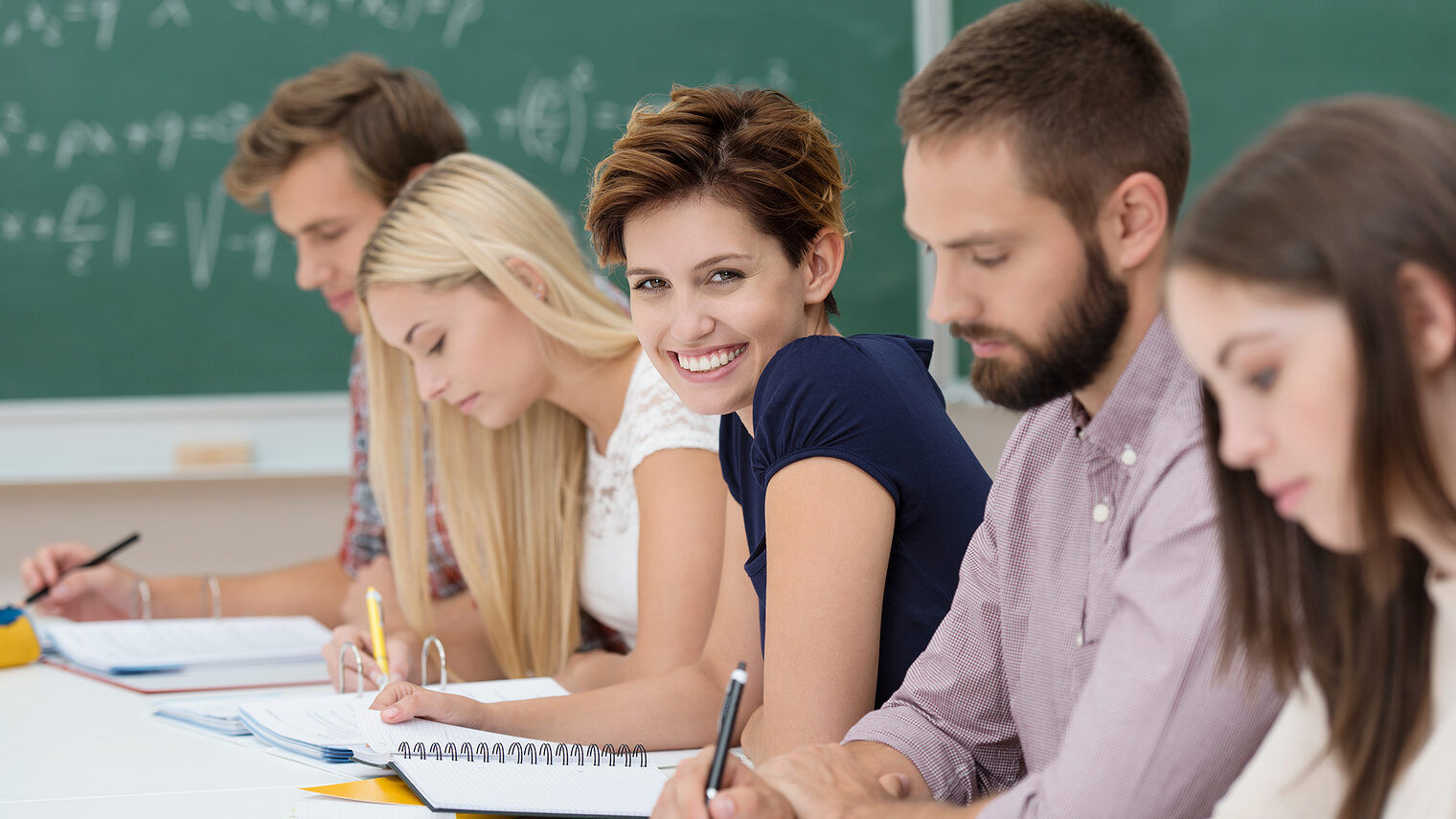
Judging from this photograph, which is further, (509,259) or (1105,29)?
(509,259)

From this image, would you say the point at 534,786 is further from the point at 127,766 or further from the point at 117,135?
the point at 117,135

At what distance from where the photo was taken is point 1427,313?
25.8 inches

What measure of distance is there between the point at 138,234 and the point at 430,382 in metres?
1.56

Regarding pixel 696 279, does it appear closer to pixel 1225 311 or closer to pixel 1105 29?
pixel 1105 29

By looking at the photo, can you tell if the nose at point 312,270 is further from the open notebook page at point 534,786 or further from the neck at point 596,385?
the open notebook page at point 534,786

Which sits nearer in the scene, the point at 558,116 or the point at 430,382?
the point at 430,382

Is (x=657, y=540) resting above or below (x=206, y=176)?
below

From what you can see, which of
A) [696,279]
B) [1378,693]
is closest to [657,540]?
[696,279]

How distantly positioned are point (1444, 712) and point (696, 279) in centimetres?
85

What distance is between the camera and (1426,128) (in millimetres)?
670

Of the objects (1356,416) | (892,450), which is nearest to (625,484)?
(892,450)

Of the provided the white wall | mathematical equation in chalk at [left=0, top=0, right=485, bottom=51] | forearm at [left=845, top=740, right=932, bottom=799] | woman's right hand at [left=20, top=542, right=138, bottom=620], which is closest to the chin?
forearm at [left=845, top=740, right=932, bottom=799]

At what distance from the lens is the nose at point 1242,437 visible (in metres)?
0.71

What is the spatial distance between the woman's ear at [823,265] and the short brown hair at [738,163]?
15 mm
